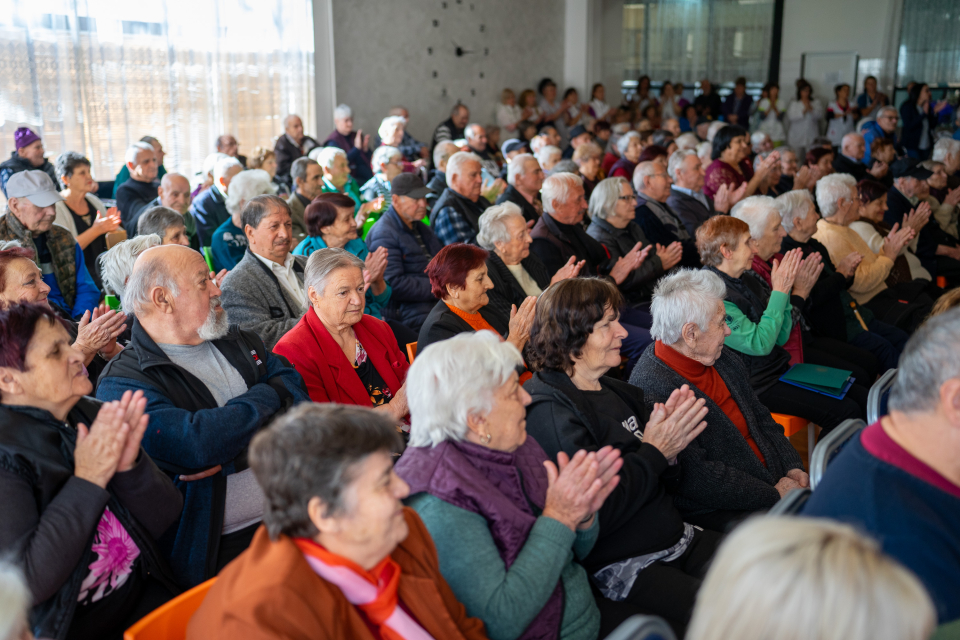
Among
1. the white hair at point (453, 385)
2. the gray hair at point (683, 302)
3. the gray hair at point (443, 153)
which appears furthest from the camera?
the gray hair at point (443, 153)

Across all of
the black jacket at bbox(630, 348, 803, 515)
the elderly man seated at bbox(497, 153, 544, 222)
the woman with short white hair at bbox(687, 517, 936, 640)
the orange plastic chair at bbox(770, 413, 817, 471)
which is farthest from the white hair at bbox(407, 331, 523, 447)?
the elderly man seated at bbox(497, 153, 544, 222)

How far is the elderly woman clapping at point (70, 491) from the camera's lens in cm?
143

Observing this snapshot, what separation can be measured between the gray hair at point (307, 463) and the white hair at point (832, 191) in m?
3.79

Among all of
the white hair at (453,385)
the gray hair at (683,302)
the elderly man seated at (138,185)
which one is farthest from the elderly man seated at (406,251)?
the white hair at (453,385)

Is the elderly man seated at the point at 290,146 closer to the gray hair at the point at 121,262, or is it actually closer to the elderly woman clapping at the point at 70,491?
the gray hair at the point at 121,262

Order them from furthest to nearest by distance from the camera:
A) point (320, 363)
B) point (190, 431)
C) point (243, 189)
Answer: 1. point (243, 189)
2. point (320, 363)
3. point (190, 431)

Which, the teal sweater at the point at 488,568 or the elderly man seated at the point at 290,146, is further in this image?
the elderly man seated at the point at 290,146

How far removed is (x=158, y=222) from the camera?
3.50 metres

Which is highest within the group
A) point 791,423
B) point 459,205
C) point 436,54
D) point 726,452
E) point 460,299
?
point 436,54

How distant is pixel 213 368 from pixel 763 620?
1660 mm

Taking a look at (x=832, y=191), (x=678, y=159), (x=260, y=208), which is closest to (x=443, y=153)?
(x=678, y=159)

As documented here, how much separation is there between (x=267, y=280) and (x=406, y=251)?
1128 millimetres

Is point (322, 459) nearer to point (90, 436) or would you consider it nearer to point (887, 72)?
point (90, 436)

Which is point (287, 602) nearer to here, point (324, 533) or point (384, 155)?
point (324, 533)
